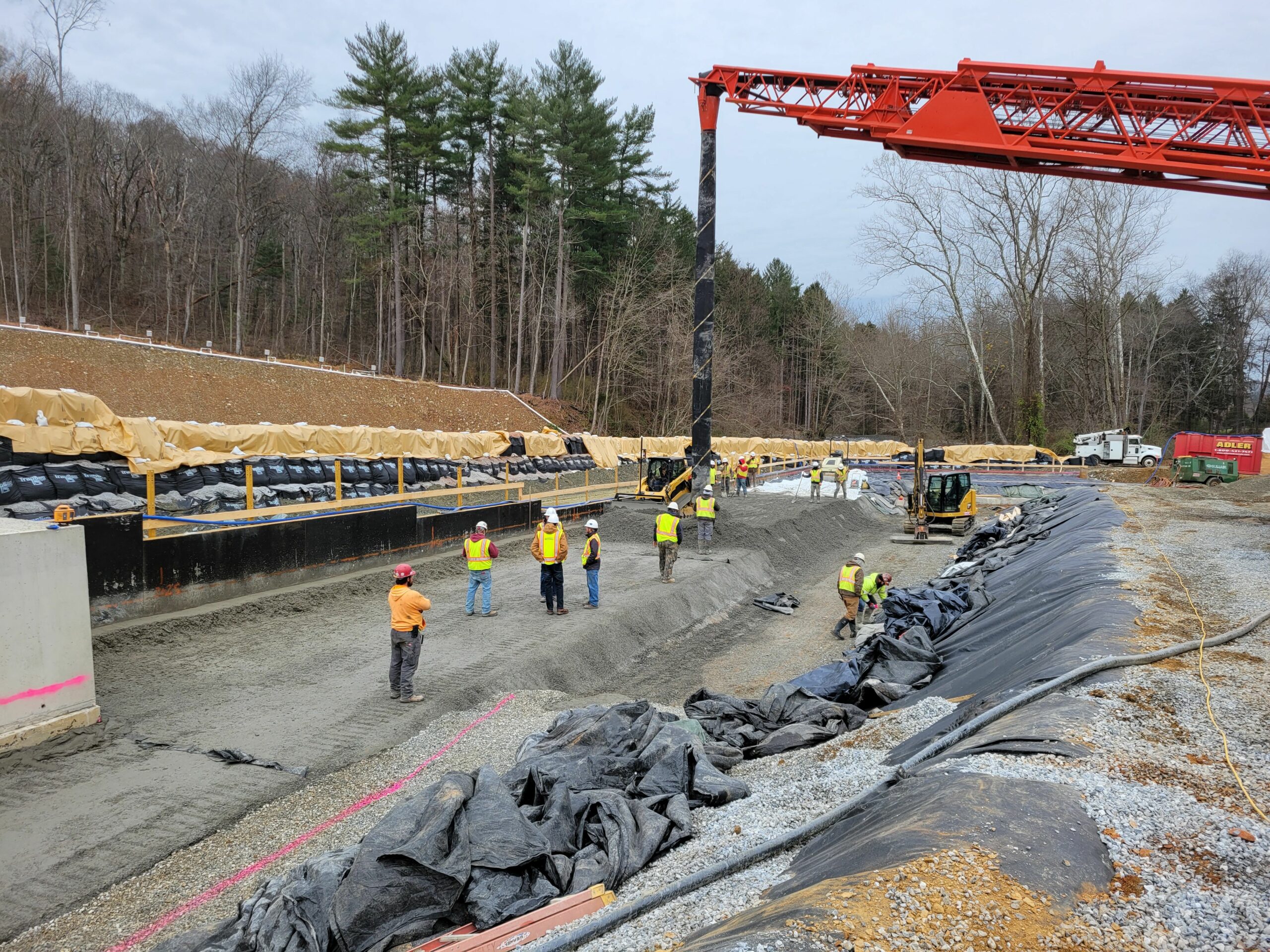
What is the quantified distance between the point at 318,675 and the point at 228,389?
27.5 m

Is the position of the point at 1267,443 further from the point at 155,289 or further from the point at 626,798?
the point at 155,289

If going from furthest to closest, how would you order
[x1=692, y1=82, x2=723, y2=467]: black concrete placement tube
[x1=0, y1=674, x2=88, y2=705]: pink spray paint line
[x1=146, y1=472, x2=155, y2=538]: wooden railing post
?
[x1=692, y1=82, x2=723, y2=467]: black concrete placement tube < [x1=146, y1=472, x2=155, y2=538]: wooden railing post < [x1=0, y1=674, x2=88, y2=705]: pink spray paint line

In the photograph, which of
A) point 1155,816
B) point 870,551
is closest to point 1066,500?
point 870,551

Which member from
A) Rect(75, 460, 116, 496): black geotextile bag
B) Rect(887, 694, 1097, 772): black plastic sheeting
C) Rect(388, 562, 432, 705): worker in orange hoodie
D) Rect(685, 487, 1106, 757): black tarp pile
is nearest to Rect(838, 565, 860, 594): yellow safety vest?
Rect(685, 487, 1106, 757): black tarp pile

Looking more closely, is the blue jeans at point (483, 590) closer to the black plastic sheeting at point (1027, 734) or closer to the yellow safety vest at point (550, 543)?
the yellow safety vest at point (550, 543)

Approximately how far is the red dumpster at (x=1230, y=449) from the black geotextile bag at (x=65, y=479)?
120 ft

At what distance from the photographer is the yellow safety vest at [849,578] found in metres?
13.8

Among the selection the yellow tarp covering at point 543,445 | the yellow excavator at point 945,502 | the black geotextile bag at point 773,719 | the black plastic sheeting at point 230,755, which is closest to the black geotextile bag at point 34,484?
the black plastic sheeting at point 230,755

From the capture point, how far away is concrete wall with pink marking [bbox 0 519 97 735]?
7.71 m

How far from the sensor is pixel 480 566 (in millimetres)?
13242

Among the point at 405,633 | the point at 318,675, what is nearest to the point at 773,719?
the point at 405,633

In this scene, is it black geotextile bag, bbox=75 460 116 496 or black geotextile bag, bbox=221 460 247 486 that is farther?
black geotextile bag, bbox=221 460 247 486

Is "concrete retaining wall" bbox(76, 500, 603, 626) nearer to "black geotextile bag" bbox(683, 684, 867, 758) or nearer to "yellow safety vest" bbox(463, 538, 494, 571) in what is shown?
"yellow safety vest" bbox(463, 538, 494, 571)

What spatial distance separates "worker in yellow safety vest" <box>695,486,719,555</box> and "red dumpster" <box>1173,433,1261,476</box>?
905 inches
